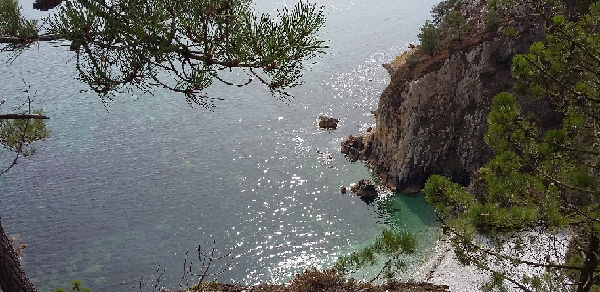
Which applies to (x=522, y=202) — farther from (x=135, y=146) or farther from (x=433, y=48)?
(x=135, y=146)

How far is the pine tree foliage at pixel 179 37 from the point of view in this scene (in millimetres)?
5109

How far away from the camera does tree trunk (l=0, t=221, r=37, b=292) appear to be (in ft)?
18.7

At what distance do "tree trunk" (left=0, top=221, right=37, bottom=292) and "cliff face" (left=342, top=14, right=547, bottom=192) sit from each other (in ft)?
83.2

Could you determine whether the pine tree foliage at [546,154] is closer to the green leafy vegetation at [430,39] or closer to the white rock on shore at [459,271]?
the white rock on shore at [459,271]

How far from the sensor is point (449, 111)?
2900 centimetres

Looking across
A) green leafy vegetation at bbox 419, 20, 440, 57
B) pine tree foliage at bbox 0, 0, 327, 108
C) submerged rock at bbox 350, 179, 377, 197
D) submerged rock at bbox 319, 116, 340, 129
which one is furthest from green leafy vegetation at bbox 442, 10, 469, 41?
pine tree foliage at bbox 0, 0, 327, 108

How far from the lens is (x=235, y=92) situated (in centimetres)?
4400

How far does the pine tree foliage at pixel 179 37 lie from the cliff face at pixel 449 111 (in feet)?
80.2

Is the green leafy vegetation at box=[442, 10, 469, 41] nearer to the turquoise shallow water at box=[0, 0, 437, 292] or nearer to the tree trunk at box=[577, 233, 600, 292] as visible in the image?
the turquoise shallow water at box=[0, 0, 437, 292]

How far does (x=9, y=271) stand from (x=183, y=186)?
962 inches

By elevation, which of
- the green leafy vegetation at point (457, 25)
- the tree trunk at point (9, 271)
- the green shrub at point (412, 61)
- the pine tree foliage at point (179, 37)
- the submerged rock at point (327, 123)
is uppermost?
the green leafy vegetation at point (457, 25)

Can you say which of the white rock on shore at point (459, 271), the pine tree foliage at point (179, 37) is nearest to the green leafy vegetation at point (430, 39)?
the white rock on shore at point (459, 271)

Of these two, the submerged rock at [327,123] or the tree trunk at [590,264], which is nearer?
the tree trunk at [590,264]

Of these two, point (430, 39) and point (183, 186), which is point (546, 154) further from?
point (183, 186)
